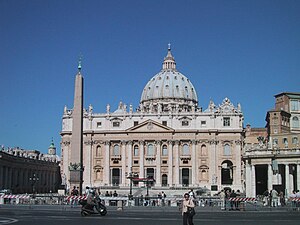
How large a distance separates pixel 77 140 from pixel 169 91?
8388 centimetres

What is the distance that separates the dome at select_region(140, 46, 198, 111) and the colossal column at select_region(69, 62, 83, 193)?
78.5 metres

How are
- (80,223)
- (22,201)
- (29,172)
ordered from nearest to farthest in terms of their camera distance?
(80,223)
(22,201)
(29,172)

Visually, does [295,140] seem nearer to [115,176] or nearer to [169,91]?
[115,176]

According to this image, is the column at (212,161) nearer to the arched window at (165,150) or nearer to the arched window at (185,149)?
the arched window at (185,149)

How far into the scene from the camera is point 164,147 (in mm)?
90938

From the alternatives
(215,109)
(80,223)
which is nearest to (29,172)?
(215,109)

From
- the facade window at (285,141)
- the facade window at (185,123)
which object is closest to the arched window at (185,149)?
the facade window at (185,123)

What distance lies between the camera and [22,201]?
139ft

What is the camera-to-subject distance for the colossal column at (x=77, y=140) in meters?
35.9

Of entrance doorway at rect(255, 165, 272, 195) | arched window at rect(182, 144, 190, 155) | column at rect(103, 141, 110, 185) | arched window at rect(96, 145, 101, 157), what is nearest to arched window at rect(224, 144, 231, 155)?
arched window at rect(182, 144, 190, 155)

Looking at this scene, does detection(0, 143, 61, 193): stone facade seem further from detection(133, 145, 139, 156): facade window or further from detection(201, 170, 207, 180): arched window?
detection(201, 170, 207, 180): arched window

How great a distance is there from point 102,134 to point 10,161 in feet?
71.3

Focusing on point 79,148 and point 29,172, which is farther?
point 29,172

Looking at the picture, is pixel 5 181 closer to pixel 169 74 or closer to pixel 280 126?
pixel 280 126
